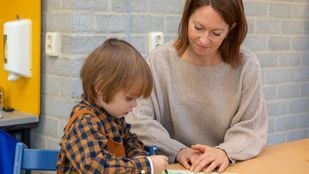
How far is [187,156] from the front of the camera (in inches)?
56.2

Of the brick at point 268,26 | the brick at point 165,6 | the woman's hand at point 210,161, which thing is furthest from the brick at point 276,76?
the woman's hand at point 210,161

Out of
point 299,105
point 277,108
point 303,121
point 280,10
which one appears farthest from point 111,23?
point 303,121

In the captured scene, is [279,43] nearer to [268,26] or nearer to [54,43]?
[268,26]

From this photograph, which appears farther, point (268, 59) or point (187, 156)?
point (268, 59)

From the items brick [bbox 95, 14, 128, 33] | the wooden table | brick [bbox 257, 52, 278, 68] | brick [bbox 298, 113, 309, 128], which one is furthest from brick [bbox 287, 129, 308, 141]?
brick [bbox 95, 14, 128, 33]

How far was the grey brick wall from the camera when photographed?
6.52 ft

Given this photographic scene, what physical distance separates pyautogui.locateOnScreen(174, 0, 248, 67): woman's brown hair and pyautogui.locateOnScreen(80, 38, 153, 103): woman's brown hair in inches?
17.0

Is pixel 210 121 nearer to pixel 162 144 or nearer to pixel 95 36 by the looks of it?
pixel 162 144

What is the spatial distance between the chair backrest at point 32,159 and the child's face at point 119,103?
253 mm

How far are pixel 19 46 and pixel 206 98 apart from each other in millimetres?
1007

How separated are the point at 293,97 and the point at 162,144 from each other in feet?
6.06

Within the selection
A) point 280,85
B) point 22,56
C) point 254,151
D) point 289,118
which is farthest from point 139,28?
point 289,118

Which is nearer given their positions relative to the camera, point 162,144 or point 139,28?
point 162,144

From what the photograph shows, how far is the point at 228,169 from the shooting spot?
141cm
